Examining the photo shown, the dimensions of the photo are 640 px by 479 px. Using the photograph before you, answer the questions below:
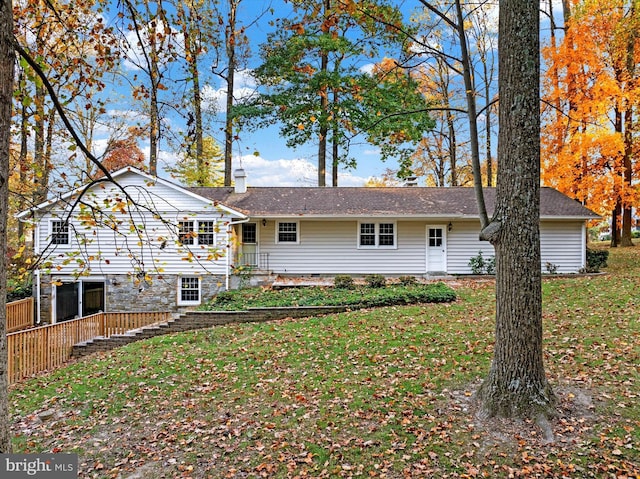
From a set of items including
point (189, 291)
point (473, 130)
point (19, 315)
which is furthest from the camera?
point (189, 291)

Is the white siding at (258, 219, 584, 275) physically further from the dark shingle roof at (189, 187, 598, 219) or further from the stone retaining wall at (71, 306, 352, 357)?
the stone retaining wall at (71, 306, 352, 357)

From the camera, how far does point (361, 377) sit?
616 centimetres

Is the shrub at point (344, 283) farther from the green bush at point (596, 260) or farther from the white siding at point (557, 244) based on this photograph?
the green bush at point (596, 260)

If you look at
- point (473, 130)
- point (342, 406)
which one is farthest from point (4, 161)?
point (473, 130)

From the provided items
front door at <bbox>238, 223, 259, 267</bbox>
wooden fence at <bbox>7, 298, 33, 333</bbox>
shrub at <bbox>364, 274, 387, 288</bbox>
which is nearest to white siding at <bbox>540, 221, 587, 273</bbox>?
shrub at <bbox>364, 274, 387, 288</bbox>

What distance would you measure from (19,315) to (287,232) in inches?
418

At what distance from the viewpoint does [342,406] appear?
5234 millimetres

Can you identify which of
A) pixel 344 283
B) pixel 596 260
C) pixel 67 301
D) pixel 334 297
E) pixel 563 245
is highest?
pixel 563 245

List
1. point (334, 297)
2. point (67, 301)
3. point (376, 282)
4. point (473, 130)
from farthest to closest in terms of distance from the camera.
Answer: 1. point (67, 301)
2. point (376, 282)
3. point (334, 297)
4. point (473, 130)

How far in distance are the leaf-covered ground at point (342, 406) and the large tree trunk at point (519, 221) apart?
1.40 ft

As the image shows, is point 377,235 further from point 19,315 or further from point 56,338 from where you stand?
point 19,315

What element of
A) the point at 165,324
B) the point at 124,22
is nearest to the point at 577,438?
the point at 124,22

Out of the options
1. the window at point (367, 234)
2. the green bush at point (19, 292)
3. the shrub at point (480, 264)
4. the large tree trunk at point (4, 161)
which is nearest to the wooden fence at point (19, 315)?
the green bush at point (19, 292)

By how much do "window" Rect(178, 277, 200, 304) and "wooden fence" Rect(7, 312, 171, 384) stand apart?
2942mm
